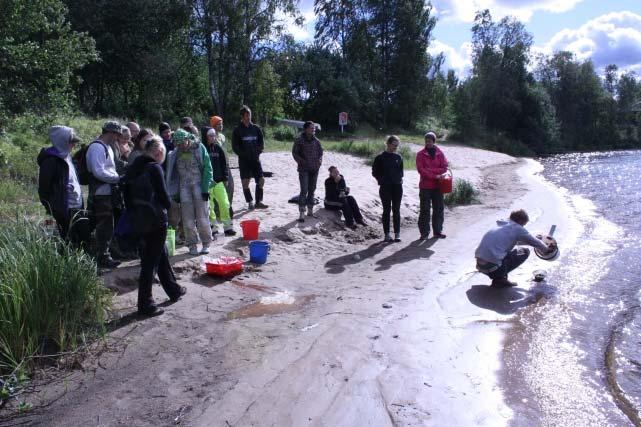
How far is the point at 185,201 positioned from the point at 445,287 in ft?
12.2

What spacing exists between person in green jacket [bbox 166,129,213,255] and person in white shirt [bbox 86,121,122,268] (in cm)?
89

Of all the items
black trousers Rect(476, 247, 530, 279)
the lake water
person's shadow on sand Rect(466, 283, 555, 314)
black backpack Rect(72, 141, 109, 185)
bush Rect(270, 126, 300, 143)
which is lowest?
the lake water

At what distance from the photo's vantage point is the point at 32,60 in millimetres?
14438

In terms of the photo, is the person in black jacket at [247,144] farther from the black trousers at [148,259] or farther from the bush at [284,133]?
the bush at [284,133]

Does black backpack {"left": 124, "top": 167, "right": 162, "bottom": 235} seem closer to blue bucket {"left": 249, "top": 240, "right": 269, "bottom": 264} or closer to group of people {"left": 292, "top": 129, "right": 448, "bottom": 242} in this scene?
blue bucket {"left": 249, "top": 240, "right": 269, "bottom": 264}

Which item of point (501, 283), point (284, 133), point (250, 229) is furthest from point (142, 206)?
point (284, 133)

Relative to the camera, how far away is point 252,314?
5.55m

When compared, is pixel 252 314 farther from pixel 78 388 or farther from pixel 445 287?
pixel 445 287

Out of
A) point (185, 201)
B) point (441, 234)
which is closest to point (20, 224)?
point (185, 201)

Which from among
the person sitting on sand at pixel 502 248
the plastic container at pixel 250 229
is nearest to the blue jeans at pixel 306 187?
the plastic container at pixel 250 229

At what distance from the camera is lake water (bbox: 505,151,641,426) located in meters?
4.10

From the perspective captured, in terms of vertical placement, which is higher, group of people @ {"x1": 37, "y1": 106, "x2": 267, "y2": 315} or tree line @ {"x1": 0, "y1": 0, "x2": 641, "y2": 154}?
tree line @ {"x1": 0, "y1": 0, "x2": 641, "y2": 154}

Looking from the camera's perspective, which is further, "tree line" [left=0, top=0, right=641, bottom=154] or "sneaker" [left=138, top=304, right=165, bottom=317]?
"tree line" [left=0, top=0, right=641, bottom=154]

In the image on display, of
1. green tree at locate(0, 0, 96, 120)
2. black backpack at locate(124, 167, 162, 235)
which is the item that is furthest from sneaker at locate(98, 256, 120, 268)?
green tree at locate(0, 0, 96, 120)
